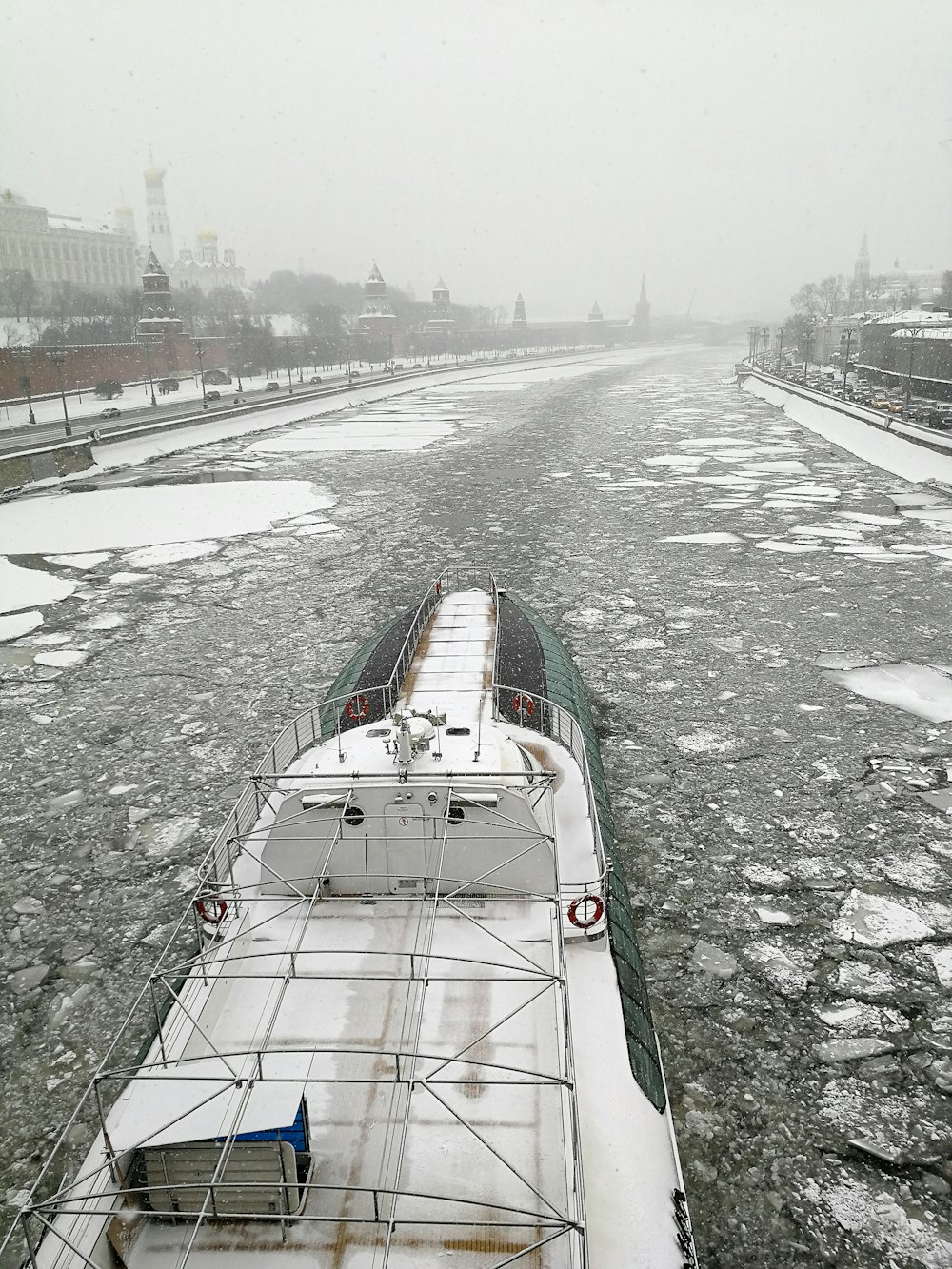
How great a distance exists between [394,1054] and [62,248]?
375 feet

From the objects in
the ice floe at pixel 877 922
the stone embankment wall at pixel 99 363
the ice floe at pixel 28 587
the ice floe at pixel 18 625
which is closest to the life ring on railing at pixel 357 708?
the ice floe at pixel 877 922

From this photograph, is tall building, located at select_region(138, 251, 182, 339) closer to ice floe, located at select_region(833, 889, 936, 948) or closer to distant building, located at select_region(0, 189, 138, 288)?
distant building, located at select_region(0, 189, 138, 288)

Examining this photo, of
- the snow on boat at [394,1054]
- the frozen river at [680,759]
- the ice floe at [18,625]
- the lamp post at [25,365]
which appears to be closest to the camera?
the snow on boat at [394,1054]

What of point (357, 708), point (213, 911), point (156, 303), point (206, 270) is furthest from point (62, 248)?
point (213, 911)

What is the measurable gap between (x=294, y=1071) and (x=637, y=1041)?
2.30 meters

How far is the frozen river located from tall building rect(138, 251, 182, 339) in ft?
140

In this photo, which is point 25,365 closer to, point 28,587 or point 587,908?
point 28,587

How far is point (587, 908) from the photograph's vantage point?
262 inches

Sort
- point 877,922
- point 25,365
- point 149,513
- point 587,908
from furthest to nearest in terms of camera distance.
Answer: point 25,365 < point 149,513 < point 877,922 < point 587,908

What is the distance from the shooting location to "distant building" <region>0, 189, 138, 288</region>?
90.9 m

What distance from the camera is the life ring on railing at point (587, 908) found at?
6.50 meters

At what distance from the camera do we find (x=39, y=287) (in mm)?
90875

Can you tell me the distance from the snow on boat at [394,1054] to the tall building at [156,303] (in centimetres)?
6366

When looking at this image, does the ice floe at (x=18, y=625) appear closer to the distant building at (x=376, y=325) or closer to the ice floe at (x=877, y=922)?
the ice floe at (x=877, y=922)
